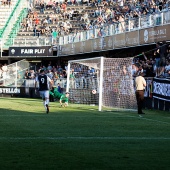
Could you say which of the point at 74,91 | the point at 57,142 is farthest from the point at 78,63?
the point at 57,142

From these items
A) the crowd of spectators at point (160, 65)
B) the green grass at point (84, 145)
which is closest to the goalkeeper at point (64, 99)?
the crowd of spectators at point (160, 65)

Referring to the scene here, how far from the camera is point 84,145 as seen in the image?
40.6ft

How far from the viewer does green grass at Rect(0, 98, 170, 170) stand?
9.76 meters

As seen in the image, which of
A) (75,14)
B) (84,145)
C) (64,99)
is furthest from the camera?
(75,14)

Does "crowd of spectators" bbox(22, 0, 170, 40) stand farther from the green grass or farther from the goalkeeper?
the green grass

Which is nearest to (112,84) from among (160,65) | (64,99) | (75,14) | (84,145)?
(160,65)

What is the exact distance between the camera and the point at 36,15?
5906 centimetres

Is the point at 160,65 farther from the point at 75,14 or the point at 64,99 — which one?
the point at 75,14

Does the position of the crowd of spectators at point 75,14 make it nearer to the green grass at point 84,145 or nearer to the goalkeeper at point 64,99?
the goalkeeper at point 64,99

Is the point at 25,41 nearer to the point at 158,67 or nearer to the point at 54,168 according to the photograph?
the point at 158,67

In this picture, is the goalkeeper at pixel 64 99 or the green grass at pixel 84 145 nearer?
the green grass at pixel 84 145

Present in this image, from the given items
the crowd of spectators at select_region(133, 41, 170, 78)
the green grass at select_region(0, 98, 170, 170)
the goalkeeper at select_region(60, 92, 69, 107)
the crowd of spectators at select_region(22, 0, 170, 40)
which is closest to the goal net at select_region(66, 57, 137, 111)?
the crowd of spectators at select_region(133, 41, 170, 78)

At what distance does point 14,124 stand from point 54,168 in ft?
28.1

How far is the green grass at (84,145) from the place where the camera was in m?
9.76
